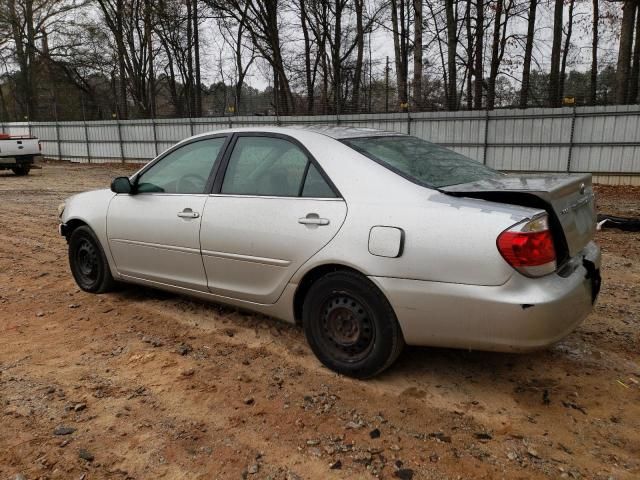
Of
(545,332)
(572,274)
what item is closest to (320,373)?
(545,332)

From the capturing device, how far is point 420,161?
11.2 ft

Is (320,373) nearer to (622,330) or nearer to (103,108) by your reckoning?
(622,330)

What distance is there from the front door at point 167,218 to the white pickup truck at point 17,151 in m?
15.5

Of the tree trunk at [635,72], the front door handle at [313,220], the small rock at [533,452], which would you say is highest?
the tree trunk at [635,72]

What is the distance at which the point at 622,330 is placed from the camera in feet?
12.6

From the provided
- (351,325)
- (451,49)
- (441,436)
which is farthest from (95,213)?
(451,49)

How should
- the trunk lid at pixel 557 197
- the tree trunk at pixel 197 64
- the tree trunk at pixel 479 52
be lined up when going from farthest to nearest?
the tree trunk at pixel 197 64, the tree trunk at pixel 479 52, the trunk lid at pixel 557 197

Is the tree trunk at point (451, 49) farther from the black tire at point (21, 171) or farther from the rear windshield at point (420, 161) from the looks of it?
the rear windshield at point (420, 161)

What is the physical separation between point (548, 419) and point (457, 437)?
538 millimetres

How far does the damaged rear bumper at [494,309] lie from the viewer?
8.50 ft

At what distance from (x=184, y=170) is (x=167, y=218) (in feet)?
1.36

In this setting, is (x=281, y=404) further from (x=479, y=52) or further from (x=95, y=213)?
(x=479, y=52)

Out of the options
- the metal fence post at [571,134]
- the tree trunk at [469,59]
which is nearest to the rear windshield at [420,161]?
the metal fence post at [571,134]

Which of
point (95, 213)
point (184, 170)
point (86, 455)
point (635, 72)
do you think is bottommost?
point (86, 455)
